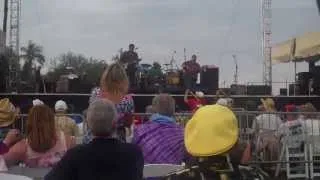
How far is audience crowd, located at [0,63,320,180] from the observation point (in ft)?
11.1

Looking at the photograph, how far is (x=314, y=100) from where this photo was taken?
55.6 ft

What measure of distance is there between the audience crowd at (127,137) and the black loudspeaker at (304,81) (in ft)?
37.0

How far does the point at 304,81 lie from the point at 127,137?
15872mm

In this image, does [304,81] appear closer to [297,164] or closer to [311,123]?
[311,123]

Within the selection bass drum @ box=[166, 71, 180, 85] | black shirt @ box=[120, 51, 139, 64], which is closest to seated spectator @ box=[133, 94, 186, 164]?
black shirt @ box=[120, 51, 139, 64]

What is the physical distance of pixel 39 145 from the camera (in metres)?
5.68

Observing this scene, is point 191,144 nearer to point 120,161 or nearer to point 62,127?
point 120,161

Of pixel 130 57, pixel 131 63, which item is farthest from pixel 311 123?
pixel 130 57

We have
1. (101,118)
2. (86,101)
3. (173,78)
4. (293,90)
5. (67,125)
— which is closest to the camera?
(101,118)

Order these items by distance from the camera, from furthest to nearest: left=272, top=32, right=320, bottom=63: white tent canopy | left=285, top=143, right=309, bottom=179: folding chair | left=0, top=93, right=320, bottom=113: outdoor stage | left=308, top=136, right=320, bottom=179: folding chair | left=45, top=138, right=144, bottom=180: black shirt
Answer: left=272, top=32, right=320, bottom=63: white tent canopy, left=0, top=93, right=320, bottom=113: outdoor stage, left=308, top=136, right=320, bottom=179: folding chair, left=285, top=143, right=309, bottom=179: folding chair, left=45, top=138, right=144, bottom=180: black shirt

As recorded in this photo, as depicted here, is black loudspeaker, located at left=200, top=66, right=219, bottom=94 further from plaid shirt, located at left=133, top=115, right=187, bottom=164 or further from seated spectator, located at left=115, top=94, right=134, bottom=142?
plaid shirt, located at left=133, top=115, right=187, bottom=164

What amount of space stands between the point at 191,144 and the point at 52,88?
60.0 ft

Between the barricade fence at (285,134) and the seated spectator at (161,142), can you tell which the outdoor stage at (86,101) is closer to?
the barricade fence at (285,134)

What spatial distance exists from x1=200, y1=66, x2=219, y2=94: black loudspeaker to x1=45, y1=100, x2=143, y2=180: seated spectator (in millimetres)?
16821
